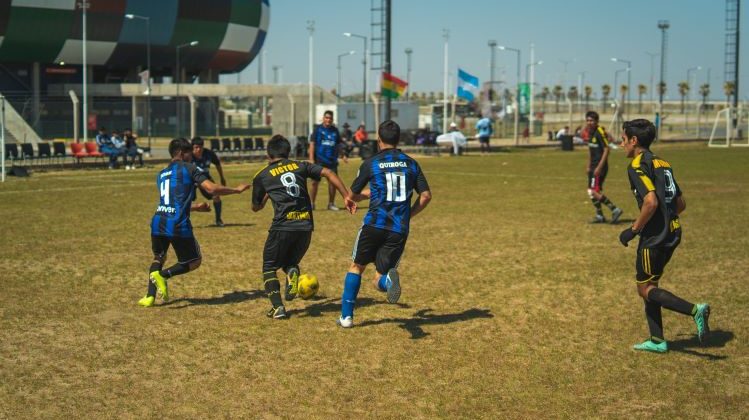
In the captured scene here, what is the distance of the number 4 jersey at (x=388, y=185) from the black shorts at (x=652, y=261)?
2.19 meters

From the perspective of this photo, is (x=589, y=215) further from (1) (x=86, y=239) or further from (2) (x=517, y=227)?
(1) (x=86, y=239)

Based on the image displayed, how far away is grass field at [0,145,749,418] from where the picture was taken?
7.01 metres

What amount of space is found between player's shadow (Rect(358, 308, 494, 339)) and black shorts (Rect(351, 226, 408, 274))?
771 millimetres

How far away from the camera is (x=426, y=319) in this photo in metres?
9.72

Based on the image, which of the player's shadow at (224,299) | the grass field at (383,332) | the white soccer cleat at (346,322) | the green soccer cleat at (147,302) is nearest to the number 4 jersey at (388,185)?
the white soccer cleat at (346,322)

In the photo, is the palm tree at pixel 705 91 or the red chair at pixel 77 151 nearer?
the red chair at pixel 77 151

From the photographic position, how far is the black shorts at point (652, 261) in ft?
26.8

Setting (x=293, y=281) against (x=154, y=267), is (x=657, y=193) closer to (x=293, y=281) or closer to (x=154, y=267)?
(x=293, y=281)

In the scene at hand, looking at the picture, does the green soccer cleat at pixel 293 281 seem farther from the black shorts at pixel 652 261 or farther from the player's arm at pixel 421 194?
the black shorts at pixel 652 261

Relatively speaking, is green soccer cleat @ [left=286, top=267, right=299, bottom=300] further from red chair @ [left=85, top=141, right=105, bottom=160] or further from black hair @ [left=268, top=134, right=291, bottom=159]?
red chair @ [left=85, top=141, right=105, bottom=160]

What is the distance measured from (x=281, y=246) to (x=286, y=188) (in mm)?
615

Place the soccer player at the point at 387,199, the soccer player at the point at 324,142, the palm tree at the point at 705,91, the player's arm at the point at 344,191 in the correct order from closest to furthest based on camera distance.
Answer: the soccer player at the point at 387,199
the player's arm at the point at 344,191
the soccer player at the point at 324,142
the palm tree at the point at 705,91

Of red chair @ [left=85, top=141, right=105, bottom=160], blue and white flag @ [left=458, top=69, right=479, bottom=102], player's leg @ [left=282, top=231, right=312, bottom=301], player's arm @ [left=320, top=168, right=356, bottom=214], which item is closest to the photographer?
player's arm @ [left=320, top=168, right=356, bottom=214]

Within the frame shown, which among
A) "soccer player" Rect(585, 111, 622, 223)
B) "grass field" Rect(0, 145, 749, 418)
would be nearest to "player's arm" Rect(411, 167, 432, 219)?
"grass field" Rect(0, 145, 749, 418)
